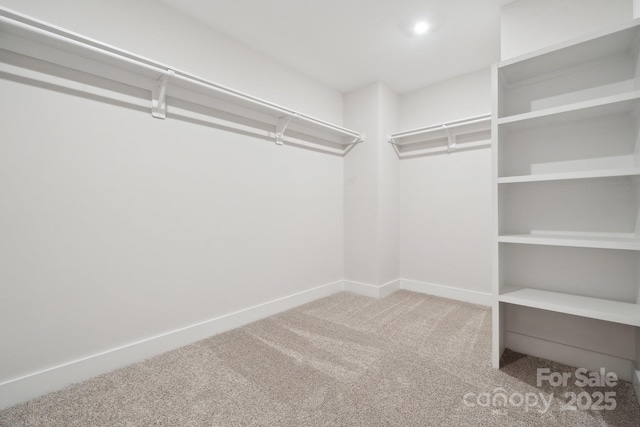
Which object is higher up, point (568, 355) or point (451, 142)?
point (451, 142)

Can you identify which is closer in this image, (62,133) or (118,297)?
(62,133)

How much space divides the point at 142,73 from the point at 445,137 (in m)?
2.84

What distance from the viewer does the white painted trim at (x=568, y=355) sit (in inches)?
61.6

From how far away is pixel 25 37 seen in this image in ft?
4.58

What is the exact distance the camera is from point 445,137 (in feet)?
9.97

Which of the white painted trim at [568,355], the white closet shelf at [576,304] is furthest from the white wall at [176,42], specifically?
the white painted trim at [568,355]

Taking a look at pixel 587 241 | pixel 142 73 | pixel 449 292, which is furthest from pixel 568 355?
pixel 142 73

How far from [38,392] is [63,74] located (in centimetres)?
173

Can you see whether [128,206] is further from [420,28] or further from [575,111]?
[575,111]

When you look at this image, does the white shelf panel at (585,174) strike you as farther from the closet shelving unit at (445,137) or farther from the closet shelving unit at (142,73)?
the closet shelving unit at (142,73)

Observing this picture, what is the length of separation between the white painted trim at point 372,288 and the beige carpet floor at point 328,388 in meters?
0.86

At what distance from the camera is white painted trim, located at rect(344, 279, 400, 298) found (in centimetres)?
304

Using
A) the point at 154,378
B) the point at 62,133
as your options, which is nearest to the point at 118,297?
the point at 154,378

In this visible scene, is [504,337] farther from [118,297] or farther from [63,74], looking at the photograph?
[63,74]
